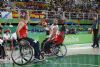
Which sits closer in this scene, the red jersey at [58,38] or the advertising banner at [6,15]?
the red jersey at [58,38]

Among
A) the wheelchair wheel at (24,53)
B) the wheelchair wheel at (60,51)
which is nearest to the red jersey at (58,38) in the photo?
the wheelchair wheel at (60,51)

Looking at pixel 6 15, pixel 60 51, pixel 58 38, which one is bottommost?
pixel 60 51

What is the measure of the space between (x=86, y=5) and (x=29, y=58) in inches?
1019

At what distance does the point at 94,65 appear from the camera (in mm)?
11445

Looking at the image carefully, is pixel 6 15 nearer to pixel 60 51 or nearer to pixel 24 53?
pixel 60 51

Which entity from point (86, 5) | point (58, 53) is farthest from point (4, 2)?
point (58, 53)

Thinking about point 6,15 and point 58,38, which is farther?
point 6,15

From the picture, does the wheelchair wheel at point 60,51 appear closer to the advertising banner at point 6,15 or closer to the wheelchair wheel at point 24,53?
the wheelchair wheel at point 24,53

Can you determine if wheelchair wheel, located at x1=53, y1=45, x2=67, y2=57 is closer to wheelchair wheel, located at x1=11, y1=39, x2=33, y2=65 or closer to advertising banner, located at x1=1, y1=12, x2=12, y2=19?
wheelchair wheel, located at x1=11, y1=39, x2=33, y2=65

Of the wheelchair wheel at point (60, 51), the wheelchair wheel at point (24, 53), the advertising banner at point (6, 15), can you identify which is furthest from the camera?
the advertising banner at point (6, 15)

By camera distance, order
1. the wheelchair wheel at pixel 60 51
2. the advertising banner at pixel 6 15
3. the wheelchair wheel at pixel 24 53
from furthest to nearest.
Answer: the advertising banner at pixel 6 15 < the wheelchair wheel at pixel 60 51 < the wheelchair wheel at pixel 24 53

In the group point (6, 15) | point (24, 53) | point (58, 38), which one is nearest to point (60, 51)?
point (58, 38)

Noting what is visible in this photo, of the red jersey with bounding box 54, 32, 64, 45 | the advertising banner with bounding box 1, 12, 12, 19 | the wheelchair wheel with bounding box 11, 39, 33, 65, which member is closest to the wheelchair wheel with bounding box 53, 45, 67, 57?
the red jersey with bounding box 54, 32, 64, 45

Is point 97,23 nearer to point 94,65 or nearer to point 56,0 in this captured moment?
point 94,65
